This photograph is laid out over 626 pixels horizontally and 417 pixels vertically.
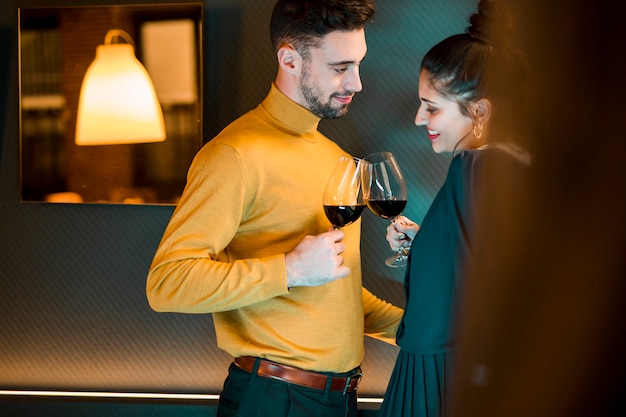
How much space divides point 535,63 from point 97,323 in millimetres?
2633

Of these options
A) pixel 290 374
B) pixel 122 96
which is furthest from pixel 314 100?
pixel 122 96

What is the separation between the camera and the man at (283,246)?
1417 millimetres

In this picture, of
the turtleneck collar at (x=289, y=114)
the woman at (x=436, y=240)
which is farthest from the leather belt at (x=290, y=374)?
the turtleneck collar at (x=289, y=114)

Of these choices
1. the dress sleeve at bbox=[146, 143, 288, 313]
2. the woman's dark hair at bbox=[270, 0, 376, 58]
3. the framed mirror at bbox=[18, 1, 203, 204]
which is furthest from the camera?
the framed mirror at bbox=[18, 1, 203, 204]

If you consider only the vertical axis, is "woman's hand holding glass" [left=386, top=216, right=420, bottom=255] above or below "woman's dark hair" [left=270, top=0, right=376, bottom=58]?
below

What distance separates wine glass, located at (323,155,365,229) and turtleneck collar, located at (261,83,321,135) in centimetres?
17

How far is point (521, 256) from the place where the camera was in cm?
6

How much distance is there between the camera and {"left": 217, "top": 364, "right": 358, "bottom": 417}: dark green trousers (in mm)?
1504

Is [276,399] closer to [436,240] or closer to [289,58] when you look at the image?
[436,240]

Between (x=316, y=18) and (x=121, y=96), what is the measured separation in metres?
0.95

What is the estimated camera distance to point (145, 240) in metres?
2.50

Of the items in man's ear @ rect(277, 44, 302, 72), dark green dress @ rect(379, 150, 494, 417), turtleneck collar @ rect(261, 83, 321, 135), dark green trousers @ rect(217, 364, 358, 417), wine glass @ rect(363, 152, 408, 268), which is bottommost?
dark green trousers @ rect(217, 364, 358, 417)

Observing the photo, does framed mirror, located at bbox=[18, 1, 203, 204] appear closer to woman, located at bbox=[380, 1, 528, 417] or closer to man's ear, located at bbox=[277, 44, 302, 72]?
man's ear, located at bbox=[277, 44, 302, 72]

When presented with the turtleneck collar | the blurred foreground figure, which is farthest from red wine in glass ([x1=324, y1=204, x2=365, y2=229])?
the blurred foreground figure
